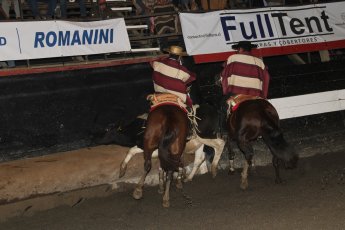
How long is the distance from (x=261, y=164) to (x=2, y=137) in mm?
4971

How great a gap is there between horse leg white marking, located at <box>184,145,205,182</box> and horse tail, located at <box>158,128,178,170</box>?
1.77 m

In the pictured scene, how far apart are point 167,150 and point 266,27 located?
3950mm

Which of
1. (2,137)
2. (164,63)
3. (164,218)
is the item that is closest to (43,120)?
(2,137)

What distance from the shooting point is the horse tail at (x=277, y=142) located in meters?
7.23

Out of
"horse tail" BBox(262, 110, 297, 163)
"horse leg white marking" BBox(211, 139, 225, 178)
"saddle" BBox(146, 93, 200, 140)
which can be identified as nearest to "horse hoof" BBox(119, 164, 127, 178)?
"saddle" BBox(146, 93, 200, 140)

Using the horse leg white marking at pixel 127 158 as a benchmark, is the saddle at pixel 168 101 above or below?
above

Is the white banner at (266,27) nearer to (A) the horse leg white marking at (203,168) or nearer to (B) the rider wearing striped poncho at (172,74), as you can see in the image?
(B) the rider wearing striped poncho at (172,74)

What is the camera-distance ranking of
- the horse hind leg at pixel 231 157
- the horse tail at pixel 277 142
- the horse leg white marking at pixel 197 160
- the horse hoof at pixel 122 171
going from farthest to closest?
the horse hind leg at pixel 231 157 → the horse leg white marking at pixel 197 160 → the horse hoof at pixel 122 171 → the horse tail at pixel 277 142

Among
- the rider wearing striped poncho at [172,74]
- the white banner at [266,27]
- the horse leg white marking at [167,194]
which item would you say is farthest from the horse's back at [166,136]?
the white banner at [266,27]

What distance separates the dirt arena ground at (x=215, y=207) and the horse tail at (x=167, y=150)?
0.63 metres

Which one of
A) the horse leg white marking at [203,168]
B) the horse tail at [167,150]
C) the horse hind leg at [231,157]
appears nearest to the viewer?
the horse tail at [167,150]

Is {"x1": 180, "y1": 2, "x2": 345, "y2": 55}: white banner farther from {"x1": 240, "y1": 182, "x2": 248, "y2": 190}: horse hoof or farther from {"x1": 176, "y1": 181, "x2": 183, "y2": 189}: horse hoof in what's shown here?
{"x1": 240, "y1": 182, "x2": 248, "y2": 190}: horse hoof

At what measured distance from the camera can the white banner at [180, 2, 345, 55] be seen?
8797mm

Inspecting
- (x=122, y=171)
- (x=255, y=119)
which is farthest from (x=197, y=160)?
(x=255, y=119)
